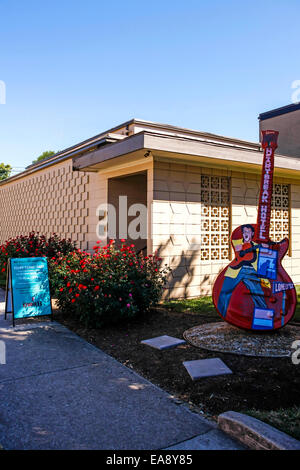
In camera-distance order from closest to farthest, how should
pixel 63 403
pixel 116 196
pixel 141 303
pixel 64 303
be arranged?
pixel 63 403 < pixel 141 303 < pixel 64 303 < pixel 116 196

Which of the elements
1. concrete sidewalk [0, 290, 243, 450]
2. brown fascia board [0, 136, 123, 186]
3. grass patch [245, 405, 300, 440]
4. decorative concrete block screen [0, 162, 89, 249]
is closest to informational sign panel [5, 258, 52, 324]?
concrete sidewalk [0, 290, 243, 450]

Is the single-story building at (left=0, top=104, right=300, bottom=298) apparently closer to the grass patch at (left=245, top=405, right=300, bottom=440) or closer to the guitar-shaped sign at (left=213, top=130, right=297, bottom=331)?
the guitar-shaped sign at (left=213, top=130, right=297, bottom=331)

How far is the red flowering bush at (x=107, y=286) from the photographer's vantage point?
5996mm

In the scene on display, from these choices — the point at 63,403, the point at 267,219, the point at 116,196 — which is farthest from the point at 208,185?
the point at 63,403

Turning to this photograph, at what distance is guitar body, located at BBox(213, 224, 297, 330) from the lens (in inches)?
202

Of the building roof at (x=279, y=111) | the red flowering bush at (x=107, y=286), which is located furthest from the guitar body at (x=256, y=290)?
the building roof at (x=279, y=111)

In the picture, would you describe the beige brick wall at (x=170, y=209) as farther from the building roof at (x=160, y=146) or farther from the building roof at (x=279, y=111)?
the building roof at (x=279, y=111)

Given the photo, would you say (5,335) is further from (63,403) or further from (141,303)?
(63,403)

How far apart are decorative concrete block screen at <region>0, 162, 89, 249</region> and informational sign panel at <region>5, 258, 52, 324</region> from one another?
3555 millimetres

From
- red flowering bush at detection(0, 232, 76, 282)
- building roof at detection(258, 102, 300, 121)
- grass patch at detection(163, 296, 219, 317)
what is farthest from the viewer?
building roof at detection(258, 102, 300, 121)

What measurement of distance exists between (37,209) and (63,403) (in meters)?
11.1

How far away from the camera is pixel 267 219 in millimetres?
5445

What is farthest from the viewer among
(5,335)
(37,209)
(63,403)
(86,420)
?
(37,209)

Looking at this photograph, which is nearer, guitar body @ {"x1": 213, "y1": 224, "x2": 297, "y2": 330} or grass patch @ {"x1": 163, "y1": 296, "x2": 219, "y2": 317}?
guitar body @ {"x1": 213, "y1": 224, "x2": 297, "y2": 330}
